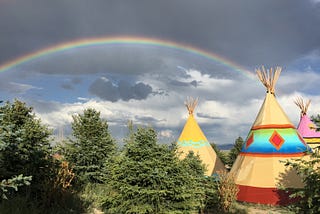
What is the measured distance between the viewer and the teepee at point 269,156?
1171 centimetres

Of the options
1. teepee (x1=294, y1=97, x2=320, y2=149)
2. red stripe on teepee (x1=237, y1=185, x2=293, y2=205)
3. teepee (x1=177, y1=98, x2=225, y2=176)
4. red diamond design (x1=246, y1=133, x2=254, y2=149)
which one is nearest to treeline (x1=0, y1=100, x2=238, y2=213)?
red stripe on teepee (x1=237, y1=185, x2=293, y2=205)

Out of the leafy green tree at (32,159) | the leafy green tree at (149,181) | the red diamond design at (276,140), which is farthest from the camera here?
the red diamond design at (276,140)

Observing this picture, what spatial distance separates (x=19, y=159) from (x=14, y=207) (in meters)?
1.95

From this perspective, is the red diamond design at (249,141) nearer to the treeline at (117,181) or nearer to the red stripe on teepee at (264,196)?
the red stripe on teepee at (264,196)

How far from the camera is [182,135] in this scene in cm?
1764

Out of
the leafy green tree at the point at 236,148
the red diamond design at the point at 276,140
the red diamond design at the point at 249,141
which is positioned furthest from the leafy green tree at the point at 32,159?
the leafy green tree at the point at 236,148

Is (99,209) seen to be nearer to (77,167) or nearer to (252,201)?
(77,167)

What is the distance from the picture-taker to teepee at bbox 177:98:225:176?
642 inches

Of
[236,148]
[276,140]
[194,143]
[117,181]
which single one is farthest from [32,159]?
[236,148]

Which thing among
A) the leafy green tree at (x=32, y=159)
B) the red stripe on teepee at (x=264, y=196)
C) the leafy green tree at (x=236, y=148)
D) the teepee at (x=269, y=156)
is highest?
the leafy green tree at (x=236, y=148)

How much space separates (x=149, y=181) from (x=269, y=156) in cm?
750

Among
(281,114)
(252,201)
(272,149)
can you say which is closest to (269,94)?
(281,114)

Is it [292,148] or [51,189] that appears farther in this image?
[292,148]

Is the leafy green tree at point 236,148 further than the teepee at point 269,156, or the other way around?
the leafy green tree at point 236,148
